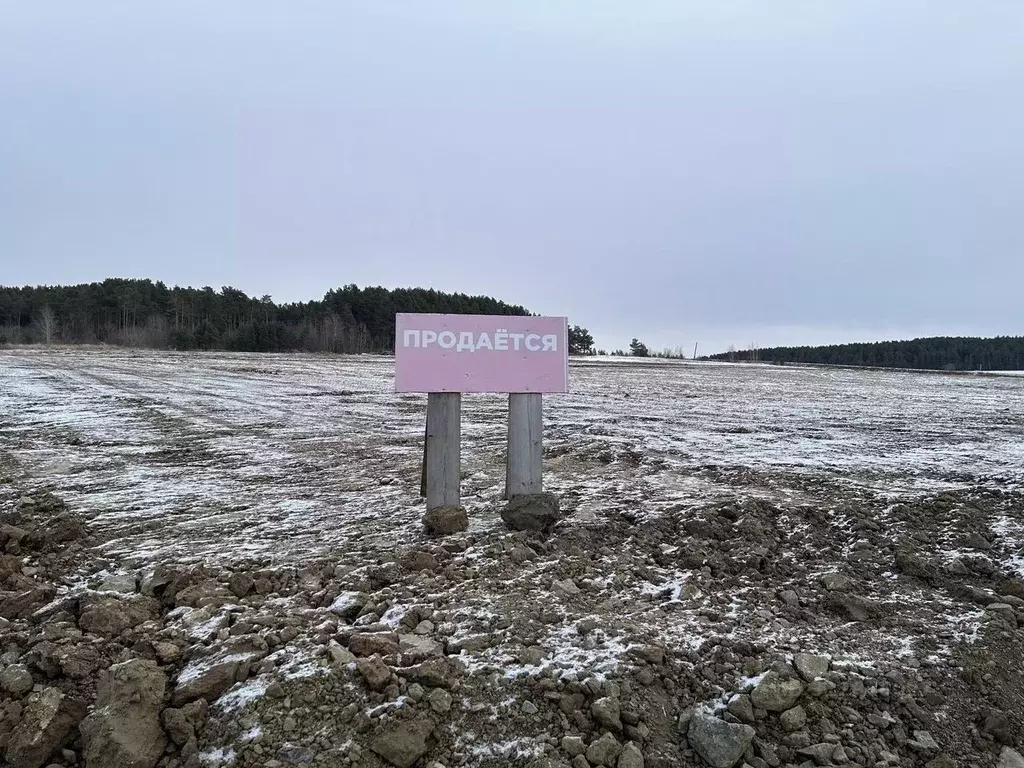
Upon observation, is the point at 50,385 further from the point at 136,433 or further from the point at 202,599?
the point at 202,599

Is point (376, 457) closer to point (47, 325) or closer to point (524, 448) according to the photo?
point (524, 448)

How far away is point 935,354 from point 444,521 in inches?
2910

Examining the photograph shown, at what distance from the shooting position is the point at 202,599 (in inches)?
122

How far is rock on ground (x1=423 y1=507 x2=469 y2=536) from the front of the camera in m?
4.06

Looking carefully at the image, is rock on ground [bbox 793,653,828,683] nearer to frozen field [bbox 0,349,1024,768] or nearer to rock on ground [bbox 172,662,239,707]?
frozen field [bbox 0,349,1024,768]

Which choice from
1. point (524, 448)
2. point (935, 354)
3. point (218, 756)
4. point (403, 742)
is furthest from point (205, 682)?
point (935, 354)

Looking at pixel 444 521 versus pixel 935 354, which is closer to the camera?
pixel 444 521

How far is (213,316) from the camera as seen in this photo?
75562mm

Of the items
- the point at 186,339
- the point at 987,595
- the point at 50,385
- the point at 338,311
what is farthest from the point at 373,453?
the point at 338,311

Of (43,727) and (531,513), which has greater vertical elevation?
(531,513)

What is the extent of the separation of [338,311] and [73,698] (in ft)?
251

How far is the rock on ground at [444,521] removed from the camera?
160 inches

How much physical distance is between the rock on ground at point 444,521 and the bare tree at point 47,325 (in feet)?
223

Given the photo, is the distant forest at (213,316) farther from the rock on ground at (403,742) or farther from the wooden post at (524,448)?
the rock on ground at (403,742)
